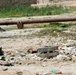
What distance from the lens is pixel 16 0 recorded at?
120 ft

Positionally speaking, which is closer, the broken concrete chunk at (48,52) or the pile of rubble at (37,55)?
the pile of rubble at (37,55)

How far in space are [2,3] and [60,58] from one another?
90.2 ft

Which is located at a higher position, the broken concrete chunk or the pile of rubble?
the broken concrete chunk

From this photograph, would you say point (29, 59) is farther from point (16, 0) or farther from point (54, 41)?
point (16, 0)

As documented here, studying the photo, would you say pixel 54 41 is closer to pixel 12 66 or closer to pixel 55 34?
pixel 55 34

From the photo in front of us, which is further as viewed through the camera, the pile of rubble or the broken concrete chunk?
the broken concrete chunk

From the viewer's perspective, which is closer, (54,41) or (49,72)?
(49,72)

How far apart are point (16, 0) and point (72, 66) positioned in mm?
29311

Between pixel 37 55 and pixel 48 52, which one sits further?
pixel 37 55

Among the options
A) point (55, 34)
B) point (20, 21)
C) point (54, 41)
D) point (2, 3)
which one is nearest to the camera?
point (54, 41)

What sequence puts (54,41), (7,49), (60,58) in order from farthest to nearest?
(54,41)
(7,49)
(60,58)

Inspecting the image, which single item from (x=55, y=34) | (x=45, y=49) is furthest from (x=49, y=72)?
(x=55, y=34)

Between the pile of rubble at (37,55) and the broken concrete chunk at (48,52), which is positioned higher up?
the broken concrete chunk at (48,52)

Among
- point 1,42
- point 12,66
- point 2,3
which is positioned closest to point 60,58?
point 12,66
